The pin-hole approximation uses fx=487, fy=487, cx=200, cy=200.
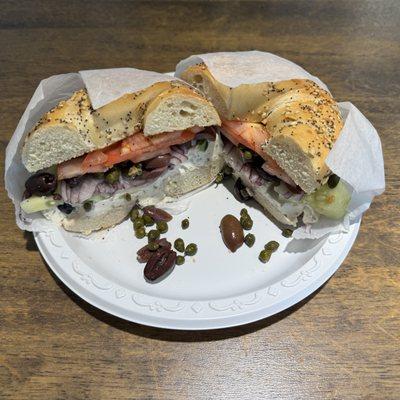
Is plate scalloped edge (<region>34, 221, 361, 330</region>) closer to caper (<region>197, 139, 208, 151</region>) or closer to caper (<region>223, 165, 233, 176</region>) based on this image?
caper (<region>223, 165, 233, 176</region>)

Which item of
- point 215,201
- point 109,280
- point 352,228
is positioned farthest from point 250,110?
point 109,280

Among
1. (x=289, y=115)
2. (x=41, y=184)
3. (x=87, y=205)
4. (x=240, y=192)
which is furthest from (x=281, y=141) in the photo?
(x=41, y=184)

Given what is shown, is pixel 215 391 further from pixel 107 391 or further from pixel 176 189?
pixel 176 189

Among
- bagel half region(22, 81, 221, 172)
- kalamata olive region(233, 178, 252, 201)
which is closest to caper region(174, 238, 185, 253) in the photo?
kalamata olive region(233, 178, 252, 201)

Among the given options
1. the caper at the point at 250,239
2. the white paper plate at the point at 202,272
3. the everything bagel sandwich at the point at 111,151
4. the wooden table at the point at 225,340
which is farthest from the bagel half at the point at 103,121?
the caper at the point at 250,239

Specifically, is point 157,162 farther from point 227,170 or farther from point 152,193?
point 227,170

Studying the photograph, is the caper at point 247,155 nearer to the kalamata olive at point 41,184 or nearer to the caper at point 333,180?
the caper at point 333,180
